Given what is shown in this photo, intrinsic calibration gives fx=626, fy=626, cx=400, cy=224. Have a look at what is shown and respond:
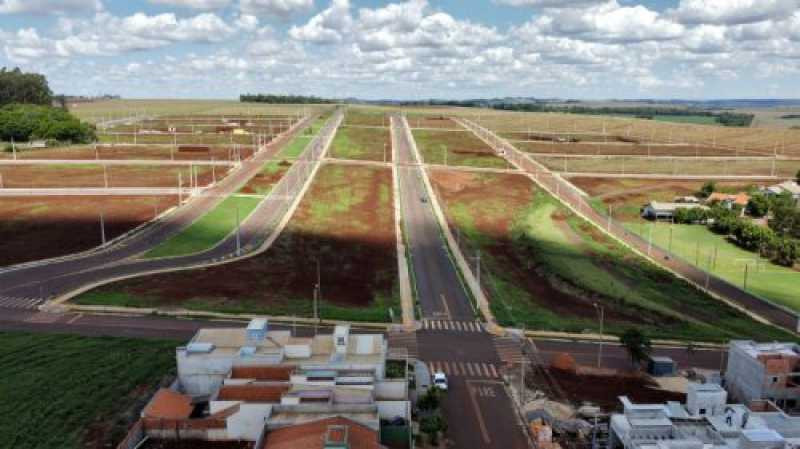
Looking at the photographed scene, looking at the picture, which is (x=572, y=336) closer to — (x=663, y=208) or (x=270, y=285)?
(x=270, y=285)

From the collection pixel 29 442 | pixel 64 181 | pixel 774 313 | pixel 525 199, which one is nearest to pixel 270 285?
pixel 29 442

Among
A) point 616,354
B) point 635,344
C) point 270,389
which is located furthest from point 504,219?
point 270,389

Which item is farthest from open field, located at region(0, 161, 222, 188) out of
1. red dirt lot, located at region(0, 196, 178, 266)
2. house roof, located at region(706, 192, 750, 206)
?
house roof, located at region(706, 192, 750, 206)

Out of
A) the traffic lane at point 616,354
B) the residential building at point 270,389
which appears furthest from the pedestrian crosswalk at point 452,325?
the residential building at point 270,389

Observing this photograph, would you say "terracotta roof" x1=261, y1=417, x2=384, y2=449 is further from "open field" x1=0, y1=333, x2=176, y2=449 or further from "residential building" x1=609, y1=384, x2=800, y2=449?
"residential building" x1=609, y1=384, x2=800, y2=449

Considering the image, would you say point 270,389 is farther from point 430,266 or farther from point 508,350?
point 430,266

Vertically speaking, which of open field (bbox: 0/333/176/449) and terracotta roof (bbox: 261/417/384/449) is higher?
terracotta roof (bbox: 261/417/384/449)
